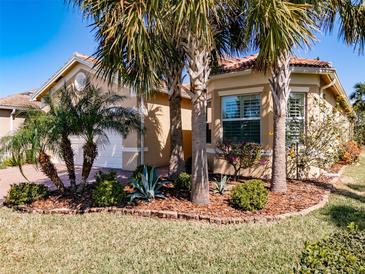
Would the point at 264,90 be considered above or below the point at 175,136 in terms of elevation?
above

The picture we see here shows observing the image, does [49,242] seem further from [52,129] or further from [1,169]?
[1,169]

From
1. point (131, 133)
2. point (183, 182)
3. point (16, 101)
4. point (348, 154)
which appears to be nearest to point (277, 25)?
point (183, 182)

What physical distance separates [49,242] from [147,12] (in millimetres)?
5754

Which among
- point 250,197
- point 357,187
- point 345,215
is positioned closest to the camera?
point 345,215

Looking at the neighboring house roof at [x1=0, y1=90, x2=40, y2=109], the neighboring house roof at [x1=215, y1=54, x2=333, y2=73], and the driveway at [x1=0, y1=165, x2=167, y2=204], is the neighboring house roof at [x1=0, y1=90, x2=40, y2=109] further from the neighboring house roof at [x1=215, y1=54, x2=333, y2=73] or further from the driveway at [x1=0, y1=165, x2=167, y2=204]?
the neighboring house roof at [x1=215, y1=54, x2=333, y2=73]

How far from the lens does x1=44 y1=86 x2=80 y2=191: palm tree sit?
829cm

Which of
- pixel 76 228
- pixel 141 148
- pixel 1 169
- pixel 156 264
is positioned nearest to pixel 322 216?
pixel 156 264

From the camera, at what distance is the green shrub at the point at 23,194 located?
336 inches

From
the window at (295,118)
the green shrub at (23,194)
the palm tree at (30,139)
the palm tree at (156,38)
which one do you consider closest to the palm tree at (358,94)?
the window at (295,118)

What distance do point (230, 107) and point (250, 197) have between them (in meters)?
6.59

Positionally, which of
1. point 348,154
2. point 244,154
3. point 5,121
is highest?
point 5,121

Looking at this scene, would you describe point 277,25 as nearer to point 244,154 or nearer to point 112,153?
point 244,154

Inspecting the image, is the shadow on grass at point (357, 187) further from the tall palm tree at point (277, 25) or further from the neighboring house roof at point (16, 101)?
the neighboring house roof at point (16, 101)

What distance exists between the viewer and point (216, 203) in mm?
7996
